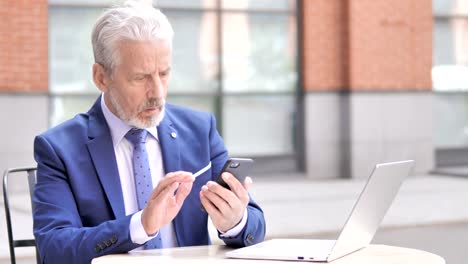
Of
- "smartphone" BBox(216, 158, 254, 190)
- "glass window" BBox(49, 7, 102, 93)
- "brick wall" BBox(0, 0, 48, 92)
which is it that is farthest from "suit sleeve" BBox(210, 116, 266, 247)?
"glass window" BBox(49, 7, 102, 93)

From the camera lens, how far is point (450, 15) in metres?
13.4

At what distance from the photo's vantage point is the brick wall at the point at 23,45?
10469 millimetres

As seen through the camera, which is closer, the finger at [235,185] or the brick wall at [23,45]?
the finger at [235,185]

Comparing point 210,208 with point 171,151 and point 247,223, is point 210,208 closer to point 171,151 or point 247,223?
point 247,223

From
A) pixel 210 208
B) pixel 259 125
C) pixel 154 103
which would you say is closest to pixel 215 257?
pixel 210 208

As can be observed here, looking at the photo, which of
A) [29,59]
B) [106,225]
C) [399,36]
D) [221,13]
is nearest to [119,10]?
[106,225]

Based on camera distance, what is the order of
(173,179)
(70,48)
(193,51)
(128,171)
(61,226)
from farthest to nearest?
(193,51), (70,48), (128,171), (61,226), (173,179)

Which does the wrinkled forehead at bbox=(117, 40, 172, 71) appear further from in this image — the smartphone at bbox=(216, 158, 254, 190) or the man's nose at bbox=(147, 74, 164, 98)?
the smartphone at bbox=(216, 158, 254, 190)

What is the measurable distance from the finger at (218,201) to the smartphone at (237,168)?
1.7 inches

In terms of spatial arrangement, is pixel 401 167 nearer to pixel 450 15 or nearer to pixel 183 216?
pixel 183 216

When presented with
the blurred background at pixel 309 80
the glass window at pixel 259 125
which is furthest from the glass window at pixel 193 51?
the glass window at pixel 259 125

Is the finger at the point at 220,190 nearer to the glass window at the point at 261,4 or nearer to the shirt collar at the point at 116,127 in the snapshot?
the shirt collar at the point at 116,127

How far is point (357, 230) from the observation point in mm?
2629

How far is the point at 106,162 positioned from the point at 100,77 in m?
0.29
